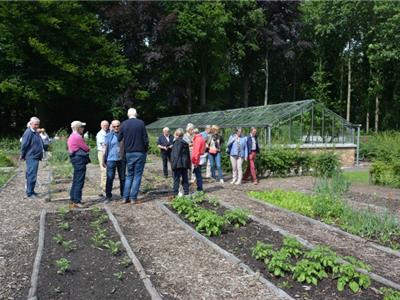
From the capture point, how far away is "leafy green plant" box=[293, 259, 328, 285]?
4.99m

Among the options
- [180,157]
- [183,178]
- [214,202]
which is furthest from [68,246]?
[183,178]

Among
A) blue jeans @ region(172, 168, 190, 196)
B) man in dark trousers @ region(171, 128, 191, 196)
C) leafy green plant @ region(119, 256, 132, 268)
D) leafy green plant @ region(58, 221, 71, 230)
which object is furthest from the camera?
blue jeans @ region(172, 168, 190, 196)

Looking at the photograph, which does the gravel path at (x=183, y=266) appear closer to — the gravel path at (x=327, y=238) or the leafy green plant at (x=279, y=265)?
the leafy green plant at (x=279, y=265)

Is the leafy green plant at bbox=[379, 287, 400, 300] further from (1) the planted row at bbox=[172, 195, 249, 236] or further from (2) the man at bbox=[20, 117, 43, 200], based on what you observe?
(2) the man at bbox=[20, 117, 43, 200]

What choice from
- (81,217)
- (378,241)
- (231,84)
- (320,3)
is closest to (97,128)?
(231,84)

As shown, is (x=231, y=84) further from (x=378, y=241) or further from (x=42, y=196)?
(x=378, y=241)

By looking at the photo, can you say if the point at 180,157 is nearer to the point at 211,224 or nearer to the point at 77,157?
the point at 77,157

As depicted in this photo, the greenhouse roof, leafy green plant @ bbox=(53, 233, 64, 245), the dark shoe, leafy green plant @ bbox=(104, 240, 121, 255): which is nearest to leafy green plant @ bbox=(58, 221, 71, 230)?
leafy green plant @ bbox=(53, 233, 64, 245)

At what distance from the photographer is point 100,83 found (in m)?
37.9

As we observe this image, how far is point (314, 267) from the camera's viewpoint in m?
5.18

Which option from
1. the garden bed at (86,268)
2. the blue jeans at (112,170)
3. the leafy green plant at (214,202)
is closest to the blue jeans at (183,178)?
the leafy green plant at (214,202)

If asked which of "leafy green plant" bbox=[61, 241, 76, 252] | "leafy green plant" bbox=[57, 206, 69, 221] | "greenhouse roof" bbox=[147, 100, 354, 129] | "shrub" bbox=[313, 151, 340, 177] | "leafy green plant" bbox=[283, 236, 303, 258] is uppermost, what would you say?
"greenhouse roof" bbox=[147, 100, 354, 129]

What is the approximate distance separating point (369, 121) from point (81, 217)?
3967 centimetres

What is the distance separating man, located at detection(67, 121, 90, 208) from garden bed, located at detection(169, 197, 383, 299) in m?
2.49
